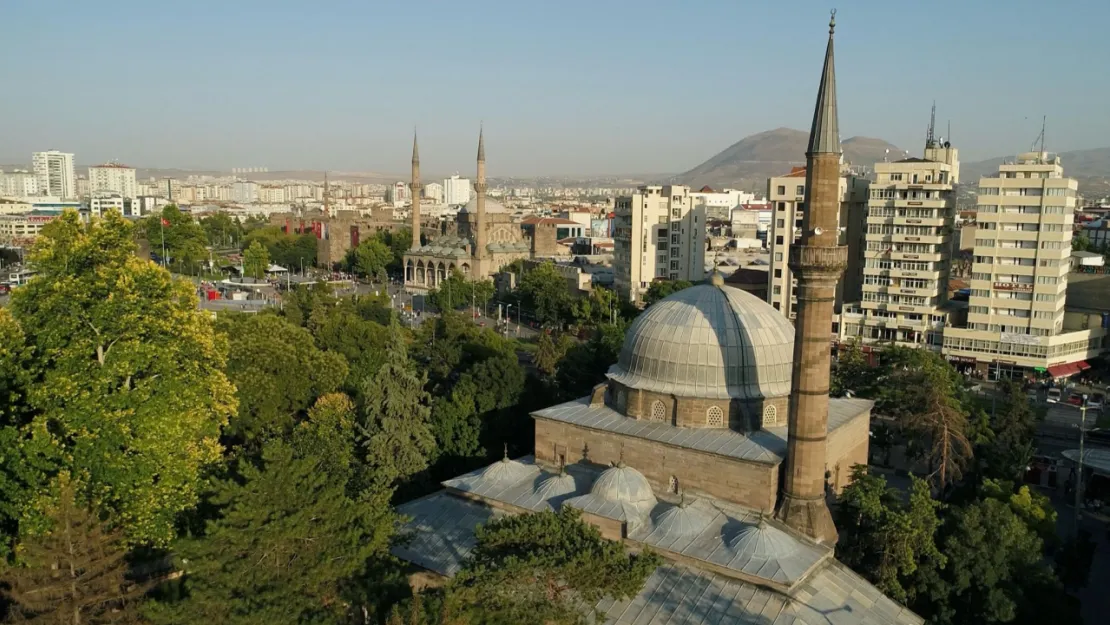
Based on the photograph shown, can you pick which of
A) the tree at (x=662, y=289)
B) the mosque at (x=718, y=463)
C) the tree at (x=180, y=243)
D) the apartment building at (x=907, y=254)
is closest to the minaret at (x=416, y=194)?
the tree at (x=180, y=243)

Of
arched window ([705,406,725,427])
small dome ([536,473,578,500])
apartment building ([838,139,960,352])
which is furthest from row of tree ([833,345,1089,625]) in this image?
apartment building ([838,139,960,352])

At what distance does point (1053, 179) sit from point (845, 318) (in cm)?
1226

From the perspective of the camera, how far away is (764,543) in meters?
15.8

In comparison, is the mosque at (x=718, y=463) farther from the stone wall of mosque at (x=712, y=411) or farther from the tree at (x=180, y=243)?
the tree at (x=180, y=243)

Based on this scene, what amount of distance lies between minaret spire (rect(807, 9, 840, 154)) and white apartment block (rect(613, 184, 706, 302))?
135ft

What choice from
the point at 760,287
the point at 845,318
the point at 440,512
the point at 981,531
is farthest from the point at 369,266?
the point at 981,531

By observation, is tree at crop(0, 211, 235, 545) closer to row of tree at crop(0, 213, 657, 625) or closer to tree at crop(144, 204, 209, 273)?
row of tree at crop(0, 213, 657, 625)

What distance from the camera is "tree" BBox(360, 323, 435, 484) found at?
23.3 meters

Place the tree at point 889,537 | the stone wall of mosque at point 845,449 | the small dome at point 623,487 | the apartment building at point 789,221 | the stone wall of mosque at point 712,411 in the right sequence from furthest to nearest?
the apartment building at point 789,221, the stone wall of mosque at point 845,449, the stone wall of mosque at point 712,411, the small dome at point 623,487, the tree at point 889,537

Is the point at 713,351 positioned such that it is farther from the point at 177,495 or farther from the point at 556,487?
the point at 177,495

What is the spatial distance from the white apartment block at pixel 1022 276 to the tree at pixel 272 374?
1250 inches

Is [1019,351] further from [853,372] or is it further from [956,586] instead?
[956,586]

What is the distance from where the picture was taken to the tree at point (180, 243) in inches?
2928

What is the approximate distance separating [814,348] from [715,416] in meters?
2.97
